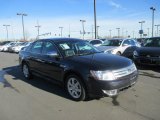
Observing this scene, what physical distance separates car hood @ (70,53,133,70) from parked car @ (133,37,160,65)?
424 centimetres

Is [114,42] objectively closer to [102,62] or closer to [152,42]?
[152,42]

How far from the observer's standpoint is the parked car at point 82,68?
209 inches

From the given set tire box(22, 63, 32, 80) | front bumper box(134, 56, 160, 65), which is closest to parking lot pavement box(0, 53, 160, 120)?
tire box(22, 63, 32, 80)

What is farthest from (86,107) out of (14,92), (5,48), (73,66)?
(5,48)

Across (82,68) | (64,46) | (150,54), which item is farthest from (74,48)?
(150,54)

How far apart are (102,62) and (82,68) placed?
0.51 m

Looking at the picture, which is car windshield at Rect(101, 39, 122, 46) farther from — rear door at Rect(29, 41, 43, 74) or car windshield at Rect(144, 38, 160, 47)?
rear door at Rect(29, 41, 43, 74)

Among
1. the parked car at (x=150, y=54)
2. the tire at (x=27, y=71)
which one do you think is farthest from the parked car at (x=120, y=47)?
the tire at (x=27, y=71)

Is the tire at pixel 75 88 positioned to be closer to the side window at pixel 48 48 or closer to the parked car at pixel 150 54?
the side window at pixel 48 48

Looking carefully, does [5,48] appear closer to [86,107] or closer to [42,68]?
[42,68]

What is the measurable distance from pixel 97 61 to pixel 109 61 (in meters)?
0.30

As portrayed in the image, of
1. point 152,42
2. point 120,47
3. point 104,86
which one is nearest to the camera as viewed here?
point 104,86

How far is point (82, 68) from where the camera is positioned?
18.3 ft

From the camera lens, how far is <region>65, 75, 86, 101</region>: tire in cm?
568
